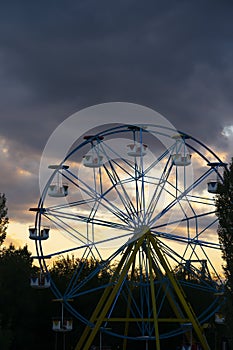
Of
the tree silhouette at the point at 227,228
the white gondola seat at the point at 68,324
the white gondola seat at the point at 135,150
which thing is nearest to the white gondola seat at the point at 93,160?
the white gondola seat at the point at 135,150

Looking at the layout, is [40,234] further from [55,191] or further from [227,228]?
[227,228]

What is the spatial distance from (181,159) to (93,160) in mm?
3909

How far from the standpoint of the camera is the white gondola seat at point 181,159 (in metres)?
32.6

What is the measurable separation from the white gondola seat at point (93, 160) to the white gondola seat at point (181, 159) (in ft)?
10.7

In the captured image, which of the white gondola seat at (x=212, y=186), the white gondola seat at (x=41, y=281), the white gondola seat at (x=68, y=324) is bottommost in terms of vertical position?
the white gondola seat at (x=68, y=324)

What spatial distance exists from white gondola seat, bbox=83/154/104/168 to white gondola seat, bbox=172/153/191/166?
10.7 ft

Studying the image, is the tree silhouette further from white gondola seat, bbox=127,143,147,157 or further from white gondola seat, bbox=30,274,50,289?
white gondola seat, bbox=30,274,50,289

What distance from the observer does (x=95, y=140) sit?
3353 centimetres

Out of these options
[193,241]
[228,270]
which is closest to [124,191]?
[193,241]

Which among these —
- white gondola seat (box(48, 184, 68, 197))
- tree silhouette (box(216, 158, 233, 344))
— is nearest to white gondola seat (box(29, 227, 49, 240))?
white gondola seat (box(48, 184, 68, 197))

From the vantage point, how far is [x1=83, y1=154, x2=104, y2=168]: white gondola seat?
33125mm

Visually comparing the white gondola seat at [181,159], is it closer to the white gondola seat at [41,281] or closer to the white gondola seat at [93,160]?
the white gondola seat at [93,160]

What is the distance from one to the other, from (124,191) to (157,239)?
8.24ft

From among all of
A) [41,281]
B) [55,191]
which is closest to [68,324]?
[41,281]
